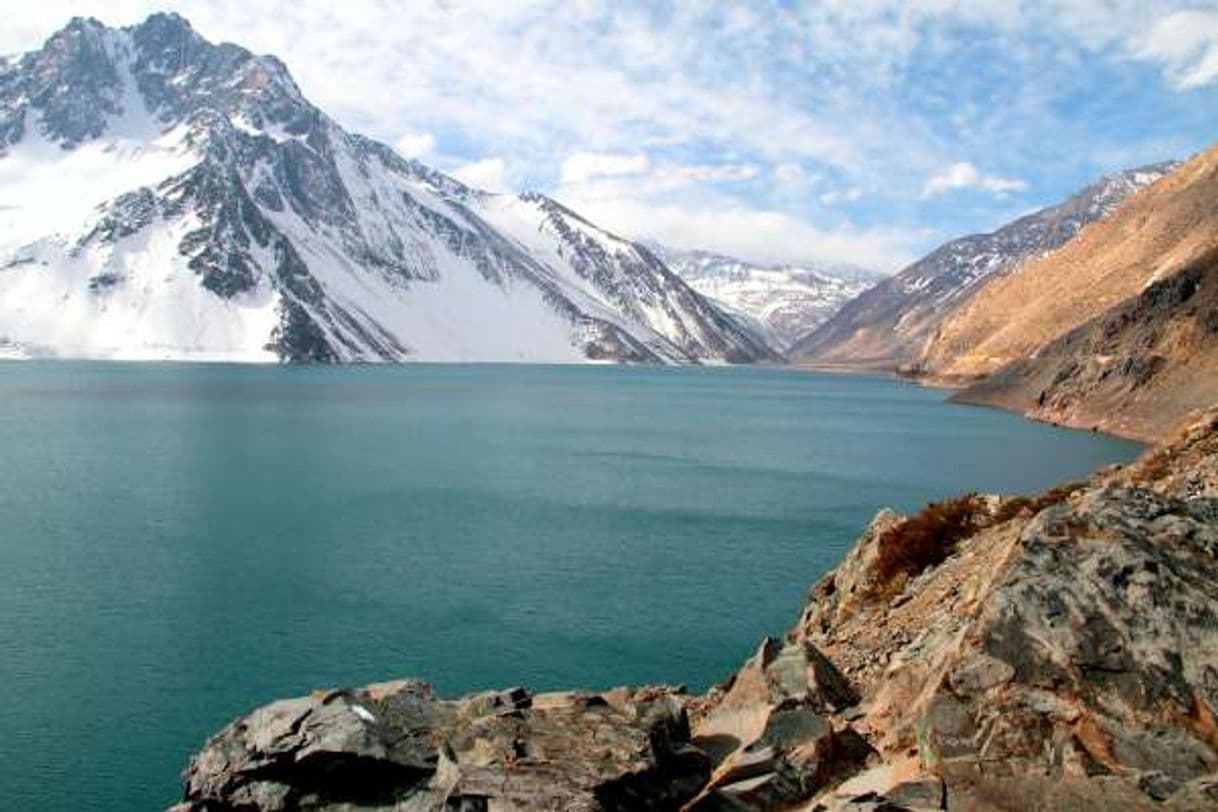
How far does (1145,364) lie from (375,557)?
11053 centimetres

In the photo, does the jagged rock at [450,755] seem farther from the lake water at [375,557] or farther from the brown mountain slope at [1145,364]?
the brown mountain slope at [1145,364]

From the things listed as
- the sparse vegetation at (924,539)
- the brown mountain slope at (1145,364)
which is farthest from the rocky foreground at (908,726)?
the brown mountain slope at (1145,364)

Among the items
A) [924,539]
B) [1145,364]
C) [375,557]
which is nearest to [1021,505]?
[924,539]

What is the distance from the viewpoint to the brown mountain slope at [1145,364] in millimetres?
125000

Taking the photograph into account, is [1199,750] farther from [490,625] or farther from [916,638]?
[490,625]

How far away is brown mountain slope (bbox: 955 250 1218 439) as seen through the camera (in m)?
125

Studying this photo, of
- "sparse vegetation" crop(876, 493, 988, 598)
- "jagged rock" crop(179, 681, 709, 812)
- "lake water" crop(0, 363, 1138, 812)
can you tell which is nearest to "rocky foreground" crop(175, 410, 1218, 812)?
"jagged rock" crop(179, 681, 709, 812)

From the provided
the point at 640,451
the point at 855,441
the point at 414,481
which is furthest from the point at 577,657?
the point at 855,441

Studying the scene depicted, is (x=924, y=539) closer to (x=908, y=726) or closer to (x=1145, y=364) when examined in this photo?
(x=908, y=726)

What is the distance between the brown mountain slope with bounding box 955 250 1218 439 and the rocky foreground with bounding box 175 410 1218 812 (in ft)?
375

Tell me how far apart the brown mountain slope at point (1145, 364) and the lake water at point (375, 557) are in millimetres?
8285

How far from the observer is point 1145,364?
135 m

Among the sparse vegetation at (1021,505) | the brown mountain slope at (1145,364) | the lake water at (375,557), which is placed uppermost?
the brown mountain slope at (1145,364)

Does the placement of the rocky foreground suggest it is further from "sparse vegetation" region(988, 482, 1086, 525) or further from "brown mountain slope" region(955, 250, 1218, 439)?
"brown mountain slope" region(955, 250, 1218, 439)
